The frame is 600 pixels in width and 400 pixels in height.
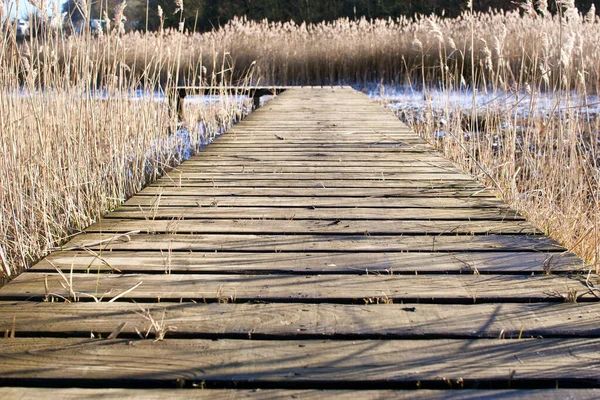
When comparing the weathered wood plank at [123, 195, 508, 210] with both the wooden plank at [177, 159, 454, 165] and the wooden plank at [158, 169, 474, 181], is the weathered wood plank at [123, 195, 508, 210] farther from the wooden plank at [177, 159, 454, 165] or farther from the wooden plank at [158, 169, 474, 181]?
the wooden plank at [177, 159, 454, 165]

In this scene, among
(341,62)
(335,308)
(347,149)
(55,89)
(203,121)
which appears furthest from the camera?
(341,62)

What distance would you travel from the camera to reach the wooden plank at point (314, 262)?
4.74ft

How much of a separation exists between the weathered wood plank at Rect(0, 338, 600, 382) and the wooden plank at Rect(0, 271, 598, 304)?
7.9 inches

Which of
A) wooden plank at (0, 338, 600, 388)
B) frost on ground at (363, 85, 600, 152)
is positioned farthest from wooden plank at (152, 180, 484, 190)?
frost on ground at (363, 85, 600, 152)

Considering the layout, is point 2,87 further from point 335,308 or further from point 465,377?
point 465,377

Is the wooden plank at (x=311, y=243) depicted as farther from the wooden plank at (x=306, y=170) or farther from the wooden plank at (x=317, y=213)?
the wooden plank at (x=306, y=170)

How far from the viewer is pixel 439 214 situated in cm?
196

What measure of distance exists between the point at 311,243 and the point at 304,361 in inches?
27.3

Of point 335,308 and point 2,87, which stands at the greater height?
point 2,87

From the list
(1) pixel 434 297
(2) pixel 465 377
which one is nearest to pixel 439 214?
(1) pixel 434 297

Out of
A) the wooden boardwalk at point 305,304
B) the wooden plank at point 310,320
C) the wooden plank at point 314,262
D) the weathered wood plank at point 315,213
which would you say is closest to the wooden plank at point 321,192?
the wooden boardwalk at point 305,304

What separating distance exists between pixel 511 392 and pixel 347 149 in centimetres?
239

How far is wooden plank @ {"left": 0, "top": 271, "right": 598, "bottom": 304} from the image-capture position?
4.18ft

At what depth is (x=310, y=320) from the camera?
1166mm
